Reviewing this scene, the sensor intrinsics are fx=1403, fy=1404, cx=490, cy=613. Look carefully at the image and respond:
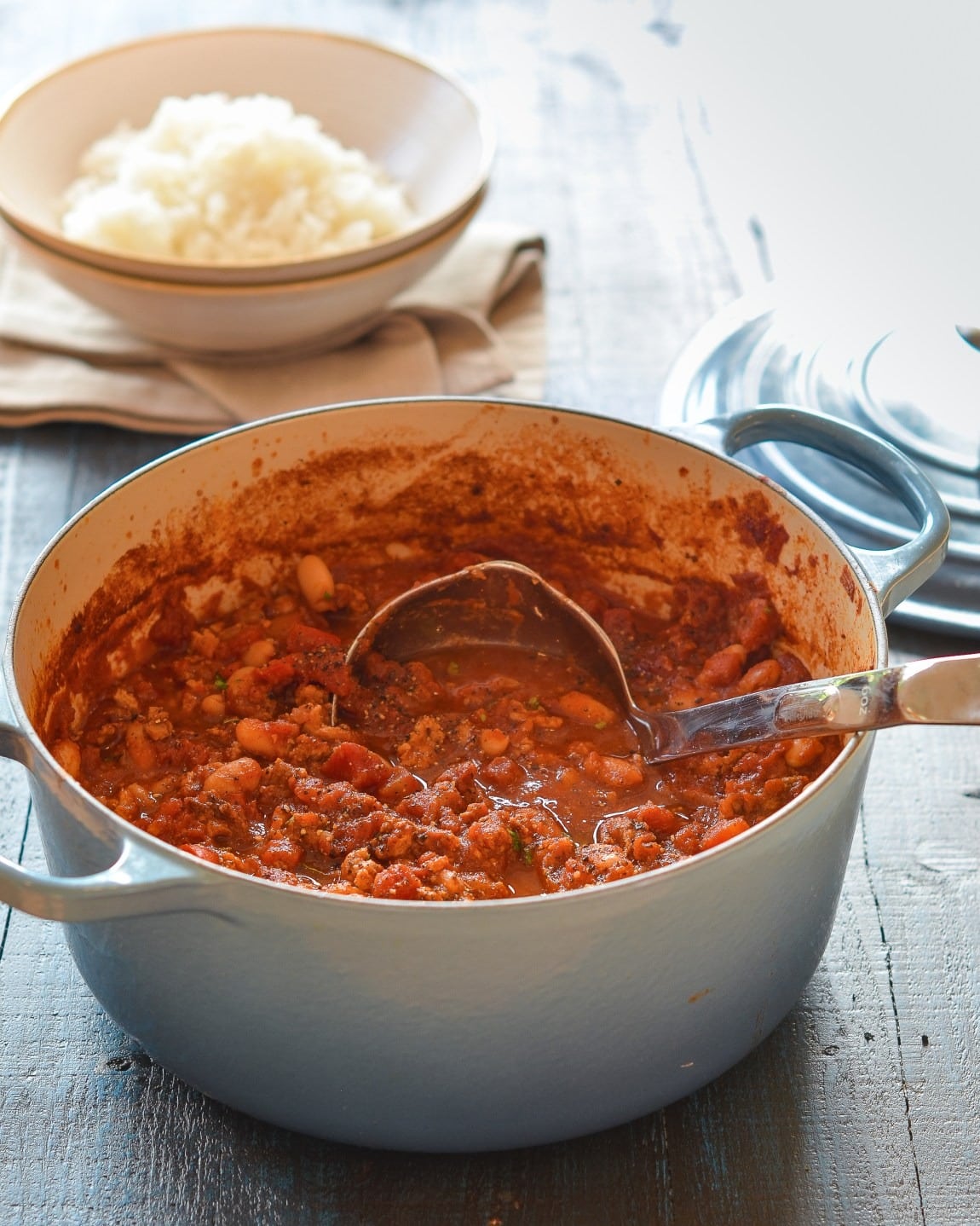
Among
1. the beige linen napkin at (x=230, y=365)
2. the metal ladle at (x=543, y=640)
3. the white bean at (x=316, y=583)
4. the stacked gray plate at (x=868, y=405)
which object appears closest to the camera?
the metal ladle at (x=543, y=640)

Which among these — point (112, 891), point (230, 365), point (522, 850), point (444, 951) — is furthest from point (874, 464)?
point (230, 365)

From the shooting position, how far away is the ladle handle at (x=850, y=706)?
1.23 metres

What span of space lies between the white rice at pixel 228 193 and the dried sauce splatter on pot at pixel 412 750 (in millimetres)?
824

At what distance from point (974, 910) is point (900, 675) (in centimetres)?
55

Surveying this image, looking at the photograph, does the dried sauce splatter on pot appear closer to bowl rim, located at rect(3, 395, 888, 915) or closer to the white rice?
bowl rim, located at rect(3, 395, 888, 915)

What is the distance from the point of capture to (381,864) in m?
1.53

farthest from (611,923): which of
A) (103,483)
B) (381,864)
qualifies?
(103,483)

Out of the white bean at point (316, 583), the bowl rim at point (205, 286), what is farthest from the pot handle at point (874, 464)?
the bowl rim at point (205, 286)

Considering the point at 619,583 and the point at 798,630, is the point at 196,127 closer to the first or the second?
the point at 619,583

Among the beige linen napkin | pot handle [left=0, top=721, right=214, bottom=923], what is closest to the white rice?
the beige linen napkin

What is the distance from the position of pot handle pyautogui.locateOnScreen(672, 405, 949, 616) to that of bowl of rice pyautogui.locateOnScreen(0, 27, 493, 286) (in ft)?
2.75

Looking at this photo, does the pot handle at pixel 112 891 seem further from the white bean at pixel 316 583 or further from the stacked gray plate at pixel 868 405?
the stacked gray plate at pixel 868 405

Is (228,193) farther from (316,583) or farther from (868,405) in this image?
(868,405)

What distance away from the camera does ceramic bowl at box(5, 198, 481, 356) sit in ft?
7.54
